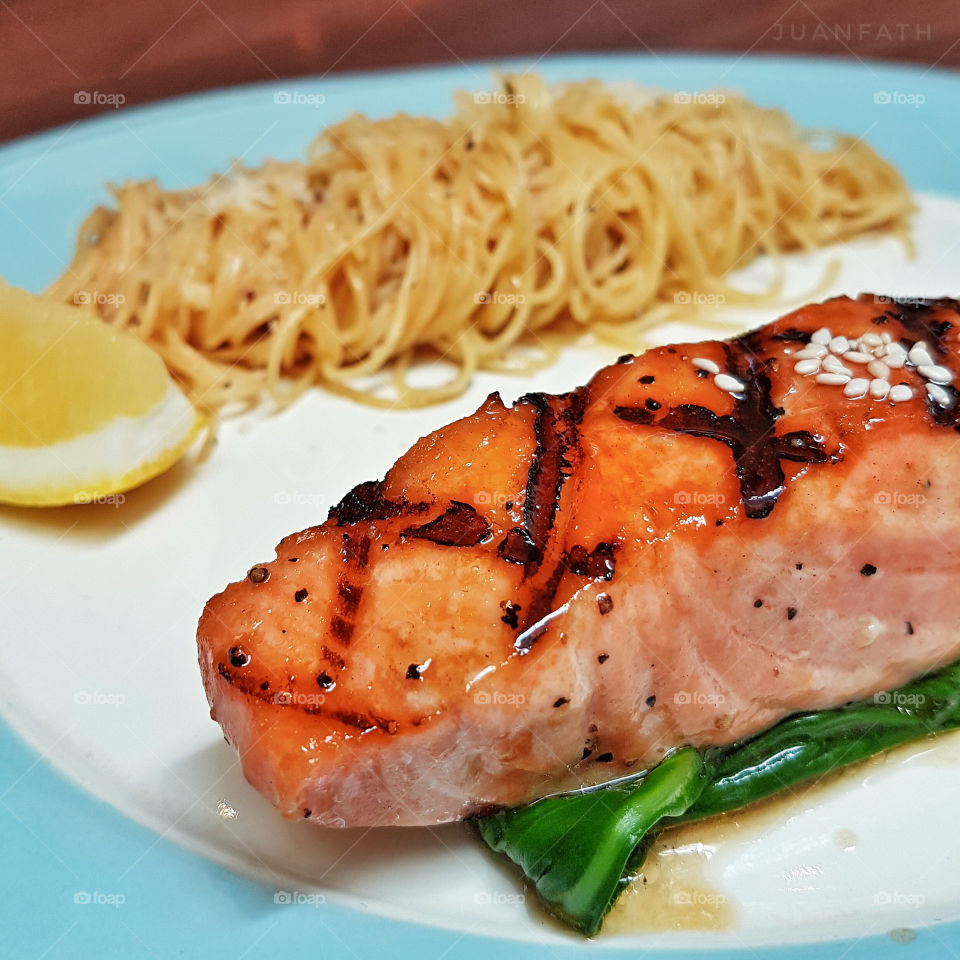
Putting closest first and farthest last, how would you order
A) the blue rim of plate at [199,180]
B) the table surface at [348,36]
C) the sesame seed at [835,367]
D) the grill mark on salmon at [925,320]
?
the blue rim of plate at [199,180], the sesame seed at [835,367], the grill mark on salmon at [925,320], the table surface at [348,36]

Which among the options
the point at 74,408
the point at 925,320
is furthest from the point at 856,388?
the point at 74,408

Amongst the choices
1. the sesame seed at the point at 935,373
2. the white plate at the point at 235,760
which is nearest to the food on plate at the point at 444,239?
the white plate at the point at 235,760

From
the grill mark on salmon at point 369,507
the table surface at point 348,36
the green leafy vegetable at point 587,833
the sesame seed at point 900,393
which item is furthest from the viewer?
the table surface at point 348,36

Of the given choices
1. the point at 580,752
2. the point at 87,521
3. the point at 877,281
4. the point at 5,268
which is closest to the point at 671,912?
the point at 580,752

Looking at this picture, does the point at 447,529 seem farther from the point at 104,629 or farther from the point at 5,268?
the point at 5,268

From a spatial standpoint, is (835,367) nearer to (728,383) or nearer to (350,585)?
(728,383)

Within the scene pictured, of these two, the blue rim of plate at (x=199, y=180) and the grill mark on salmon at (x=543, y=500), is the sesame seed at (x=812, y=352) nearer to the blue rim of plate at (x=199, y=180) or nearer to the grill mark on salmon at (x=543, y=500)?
the grill mark on salmon at (x=543, y=500)

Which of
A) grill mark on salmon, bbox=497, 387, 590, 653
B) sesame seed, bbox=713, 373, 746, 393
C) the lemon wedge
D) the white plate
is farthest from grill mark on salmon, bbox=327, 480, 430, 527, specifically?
the lemon wedge
